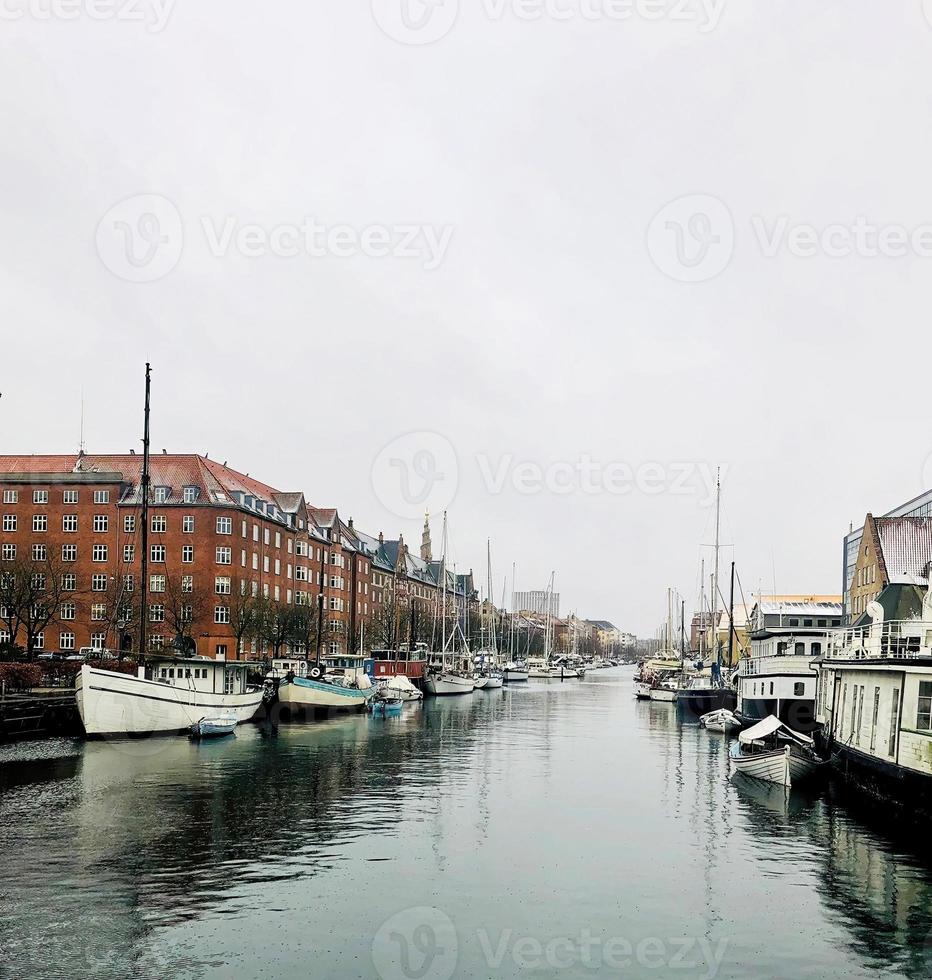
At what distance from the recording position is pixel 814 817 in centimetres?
3897

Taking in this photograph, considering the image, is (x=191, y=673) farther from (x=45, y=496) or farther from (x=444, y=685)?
(x=45, y=496)

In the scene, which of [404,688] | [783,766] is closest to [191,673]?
[783,766]

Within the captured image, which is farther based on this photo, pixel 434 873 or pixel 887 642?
pixel 887 642

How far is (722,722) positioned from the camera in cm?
7681

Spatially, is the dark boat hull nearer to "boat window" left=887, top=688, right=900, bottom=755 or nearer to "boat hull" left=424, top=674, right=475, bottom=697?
"boat hull" left=424, top=674, right=475, bottom=697

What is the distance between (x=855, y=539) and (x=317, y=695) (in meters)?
60.5

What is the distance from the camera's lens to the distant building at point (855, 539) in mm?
98125

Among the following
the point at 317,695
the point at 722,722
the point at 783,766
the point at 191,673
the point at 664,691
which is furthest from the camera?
the point at 664,691

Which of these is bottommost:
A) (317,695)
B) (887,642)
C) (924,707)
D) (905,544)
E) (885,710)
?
(317,695)

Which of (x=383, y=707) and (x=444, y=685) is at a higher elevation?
(x=383, y=707)

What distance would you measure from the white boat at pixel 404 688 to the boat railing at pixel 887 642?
2154 inches

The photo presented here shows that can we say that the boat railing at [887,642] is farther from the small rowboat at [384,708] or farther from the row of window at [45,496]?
the row of window at [45,496]

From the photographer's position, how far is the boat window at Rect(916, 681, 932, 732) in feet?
111

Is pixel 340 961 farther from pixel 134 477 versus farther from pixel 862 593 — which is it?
pixel 134 477
